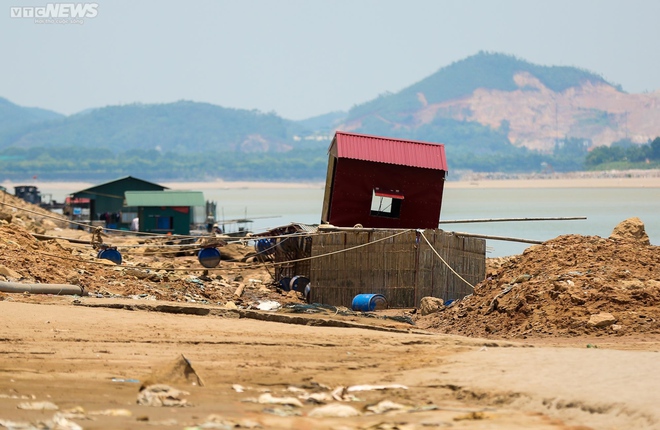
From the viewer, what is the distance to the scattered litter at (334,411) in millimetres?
10711

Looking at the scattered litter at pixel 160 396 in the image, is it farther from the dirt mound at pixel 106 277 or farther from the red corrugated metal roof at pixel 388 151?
the red corrugated metal roof at pixel 388 151

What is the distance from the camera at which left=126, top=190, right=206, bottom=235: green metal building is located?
4741cm

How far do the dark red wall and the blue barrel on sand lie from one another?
5.20 m

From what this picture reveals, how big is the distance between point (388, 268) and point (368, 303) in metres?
1.60

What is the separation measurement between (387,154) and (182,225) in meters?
21.8

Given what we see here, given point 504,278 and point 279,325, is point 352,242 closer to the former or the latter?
point 504,278

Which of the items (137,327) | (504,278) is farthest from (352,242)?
(137,327)

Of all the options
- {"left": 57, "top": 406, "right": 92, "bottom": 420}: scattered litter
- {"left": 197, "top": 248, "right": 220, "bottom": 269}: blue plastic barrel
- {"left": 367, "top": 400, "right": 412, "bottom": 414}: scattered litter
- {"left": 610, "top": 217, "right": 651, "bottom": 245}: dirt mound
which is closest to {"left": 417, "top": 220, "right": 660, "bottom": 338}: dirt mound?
{"left": 610, "top": 217, "right": 651, "bottom": 245}: dirt mound

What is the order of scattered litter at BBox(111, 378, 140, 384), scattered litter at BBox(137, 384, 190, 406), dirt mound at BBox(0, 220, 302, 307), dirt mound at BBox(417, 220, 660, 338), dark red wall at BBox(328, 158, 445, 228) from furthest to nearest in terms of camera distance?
dark red wall at BBox(328, 158, 445, 228), dirt mound at BBox(0, 220, 302, 307), dirt mound at BBox(417, 220, 660, 338), scattered litter at BBox(111, 378, 140, 384), scattered litter at BBox(137, 384, 190, 406)

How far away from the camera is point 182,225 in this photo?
47.7m

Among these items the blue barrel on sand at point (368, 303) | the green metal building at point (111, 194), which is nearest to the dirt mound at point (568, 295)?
the blue barrel on sand at point (368, 303)

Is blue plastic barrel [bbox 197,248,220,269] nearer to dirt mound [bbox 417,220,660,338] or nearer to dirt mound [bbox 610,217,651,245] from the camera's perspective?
dirt mound [bbox 417,220,660,338]

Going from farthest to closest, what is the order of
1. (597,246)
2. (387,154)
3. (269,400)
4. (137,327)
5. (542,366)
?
(387,154)
(597,246)
(137,327)
(542,366)
(269,400)

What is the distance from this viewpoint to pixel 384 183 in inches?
1084
